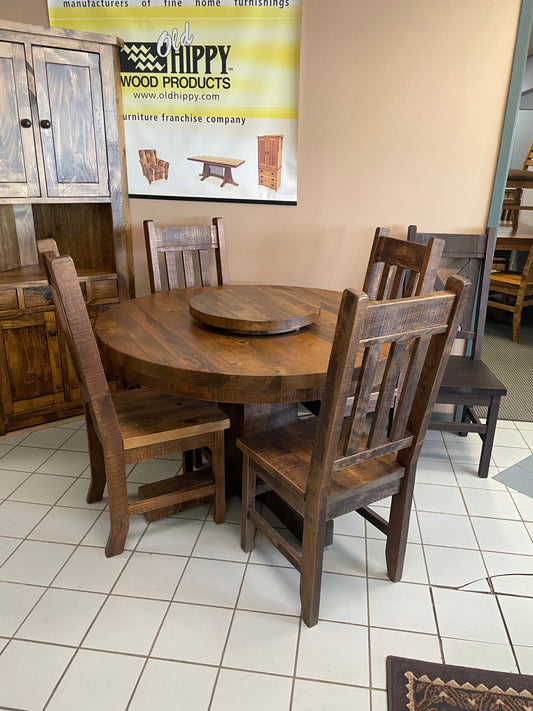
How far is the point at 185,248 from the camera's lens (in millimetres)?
2809

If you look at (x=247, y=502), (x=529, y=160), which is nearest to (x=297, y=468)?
(x=247, y=502)

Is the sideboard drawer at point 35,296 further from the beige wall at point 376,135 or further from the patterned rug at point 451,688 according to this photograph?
the patterned rug at point 451,688

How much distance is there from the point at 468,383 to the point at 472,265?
68 cm

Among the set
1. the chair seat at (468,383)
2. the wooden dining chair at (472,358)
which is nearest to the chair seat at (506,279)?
the wooden dining chair at (472,358)

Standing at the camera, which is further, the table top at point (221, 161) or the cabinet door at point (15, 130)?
the table top at point (221, 161)

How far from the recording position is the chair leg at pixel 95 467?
2.22 meters

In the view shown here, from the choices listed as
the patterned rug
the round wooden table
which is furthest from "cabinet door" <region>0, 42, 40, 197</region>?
the patterned rug

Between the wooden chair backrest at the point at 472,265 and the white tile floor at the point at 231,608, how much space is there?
884 millimetres

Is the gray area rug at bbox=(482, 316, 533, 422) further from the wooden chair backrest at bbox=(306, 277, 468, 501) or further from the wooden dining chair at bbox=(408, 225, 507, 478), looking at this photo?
the wooden chair backrest at bbox=(306, 277, 468, 501)

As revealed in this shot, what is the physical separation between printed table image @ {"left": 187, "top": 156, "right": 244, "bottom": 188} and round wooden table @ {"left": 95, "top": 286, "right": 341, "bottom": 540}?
1.00 metres

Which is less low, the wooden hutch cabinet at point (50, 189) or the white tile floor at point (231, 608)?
the wooden hutch cabinet at point (50, 189)

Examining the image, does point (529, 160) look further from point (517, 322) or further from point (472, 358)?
point (472, 358)

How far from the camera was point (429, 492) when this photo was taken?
2.53 m

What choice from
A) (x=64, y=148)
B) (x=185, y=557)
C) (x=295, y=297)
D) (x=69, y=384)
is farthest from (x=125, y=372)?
(x=64, y=148)
